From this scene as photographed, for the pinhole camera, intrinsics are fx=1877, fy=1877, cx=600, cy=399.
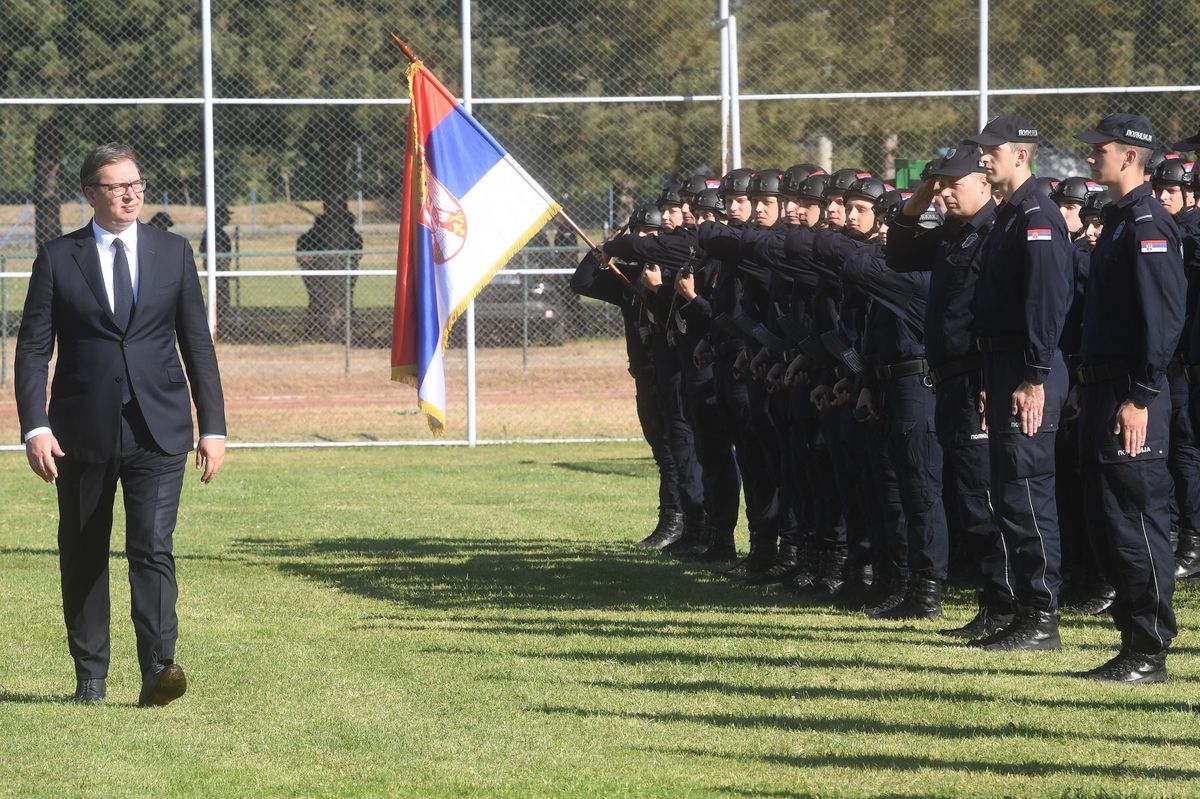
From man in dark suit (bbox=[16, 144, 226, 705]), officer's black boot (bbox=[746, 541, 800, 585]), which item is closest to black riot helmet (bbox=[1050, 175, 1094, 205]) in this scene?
officer's black boot (bbox=[746, 541, 800, 585])

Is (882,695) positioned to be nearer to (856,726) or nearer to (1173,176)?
(856,726)

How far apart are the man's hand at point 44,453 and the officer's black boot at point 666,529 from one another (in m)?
5.75

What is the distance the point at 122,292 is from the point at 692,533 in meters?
5.56

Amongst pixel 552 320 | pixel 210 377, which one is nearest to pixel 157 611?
pixel 210 377

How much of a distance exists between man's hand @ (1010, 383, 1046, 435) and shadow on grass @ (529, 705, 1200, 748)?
1.38 meters

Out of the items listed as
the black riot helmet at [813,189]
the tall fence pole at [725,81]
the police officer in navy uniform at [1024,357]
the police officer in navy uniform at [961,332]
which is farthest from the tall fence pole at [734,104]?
the police officer in navy uniform at [1024,357]

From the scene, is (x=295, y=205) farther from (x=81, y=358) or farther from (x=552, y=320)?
(x=81, y=358)

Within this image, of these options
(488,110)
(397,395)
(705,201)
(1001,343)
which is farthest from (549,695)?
(397,395)

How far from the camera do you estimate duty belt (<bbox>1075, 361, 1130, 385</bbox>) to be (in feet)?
23.6

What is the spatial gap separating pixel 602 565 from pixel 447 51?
1095 centimetres

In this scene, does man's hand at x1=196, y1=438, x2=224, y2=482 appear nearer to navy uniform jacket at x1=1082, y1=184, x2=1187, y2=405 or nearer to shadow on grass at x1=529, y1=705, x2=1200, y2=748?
shadow on grass at x1=529, y1=705, x2=1200, y2=748

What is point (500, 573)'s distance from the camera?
35.7 ft

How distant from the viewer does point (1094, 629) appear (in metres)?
8.66

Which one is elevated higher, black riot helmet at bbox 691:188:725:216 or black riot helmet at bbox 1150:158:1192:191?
black riot helmet at bbox 1150:158:1192:191
